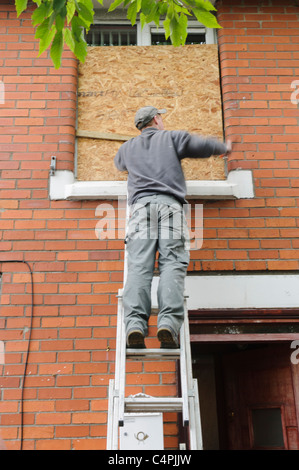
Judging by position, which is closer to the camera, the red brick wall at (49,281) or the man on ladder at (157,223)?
the man on ladder at (157,223)

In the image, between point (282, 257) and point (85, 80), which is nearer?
point (282, 257)

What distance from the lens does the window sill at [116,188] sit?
4363 mm

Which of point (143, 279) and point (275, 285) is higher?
point (275, 285)

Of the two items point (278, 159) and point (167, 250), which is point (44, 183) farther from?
point (278, 159)

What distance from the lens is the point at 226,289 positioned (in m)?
4.12

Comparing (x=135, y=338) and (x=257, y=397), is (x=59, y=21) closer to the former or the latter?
(x=135, y=338)

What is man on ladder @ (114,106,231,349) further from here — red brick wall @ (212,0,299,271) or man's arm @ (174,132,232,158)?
red brick wall @ (212,0,299,271)

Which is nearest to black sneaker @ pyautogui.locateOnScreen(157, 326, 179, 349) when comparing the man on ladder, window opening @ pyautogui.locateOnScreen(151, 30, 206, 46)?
the man on ladder

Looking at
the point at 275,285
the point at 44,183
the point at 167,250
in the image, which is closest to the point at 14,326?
the point at 44,183

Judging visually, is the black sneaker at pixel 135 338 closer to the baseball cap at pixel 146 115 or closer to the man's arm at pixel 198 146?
the man's arm at pixel 198 146

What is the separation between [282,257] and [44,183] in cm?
211

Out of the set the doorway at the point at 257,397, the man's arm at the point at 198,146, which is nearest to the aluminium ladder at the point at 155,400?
the man's arm at the point at 198,146

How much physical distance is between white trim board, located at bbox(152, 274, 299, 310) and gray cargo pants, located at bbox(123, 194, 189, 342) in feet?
2.95

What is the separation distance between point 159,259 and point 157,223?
242mm
